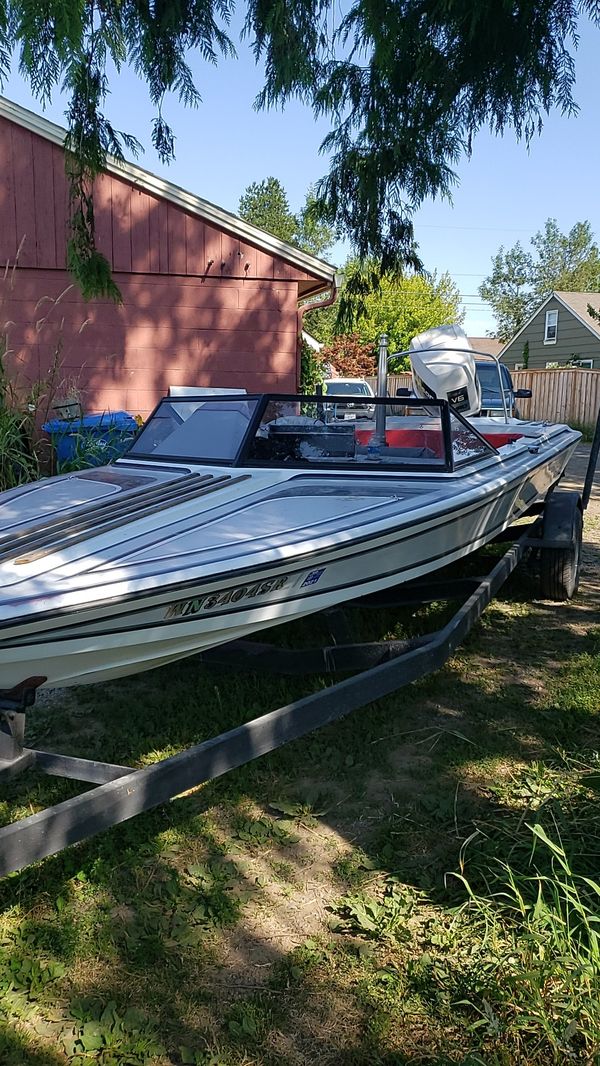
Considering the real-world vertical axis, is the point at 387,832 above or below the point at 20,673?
below

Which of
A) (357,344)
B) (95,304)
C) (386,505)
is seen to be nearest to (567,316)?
(357,344)

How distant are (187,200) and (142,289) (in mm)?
1327

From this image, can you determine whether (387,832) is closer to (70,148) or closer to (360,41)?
(360,41)

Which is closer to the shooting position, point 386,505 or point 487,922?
point 487,922

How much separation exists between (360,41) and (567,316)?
28105 mm

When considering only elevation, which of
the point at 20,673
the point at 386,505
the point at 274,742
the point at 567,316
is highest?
the point at 567,316

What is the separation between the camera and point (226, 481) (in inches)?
159

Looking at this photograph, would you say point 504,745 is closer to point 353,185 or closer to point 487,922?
point 487,922

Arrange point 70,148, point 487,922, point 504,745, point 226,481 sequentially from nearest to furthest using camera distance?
point 487,922, point 504,745, point 226,481, point 70,148

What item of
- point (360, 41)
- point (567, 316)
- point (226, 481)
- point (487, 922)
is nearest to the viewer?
point (487, 922)

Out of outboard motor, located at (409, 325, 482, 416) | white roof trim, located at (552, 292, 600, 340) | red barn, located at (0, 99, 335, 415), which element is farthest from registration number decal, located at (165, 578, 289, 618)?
white roof trim, located at (552, 292, 600, 340)

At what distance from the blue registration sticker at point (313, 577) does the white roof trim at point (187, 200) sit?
838 centimetres

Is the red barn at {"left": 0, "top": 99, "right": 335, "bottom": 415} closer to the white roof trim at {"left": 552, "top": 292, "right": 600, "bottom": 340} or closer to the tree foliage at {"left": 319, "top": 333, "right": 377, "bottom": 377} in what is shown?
the tree foliage at {"left": 319, "top": 333, "right": 377, "bottom": 377}

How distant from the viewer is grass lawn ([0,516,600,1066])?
2143mm
